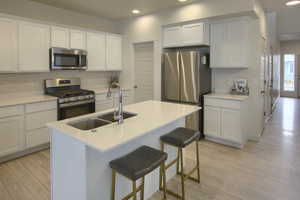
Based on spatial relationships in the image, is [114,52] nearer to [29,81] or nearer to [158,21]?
[158,21]

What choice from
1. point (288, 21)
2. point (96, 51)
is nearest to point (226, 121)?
point (96, 51)

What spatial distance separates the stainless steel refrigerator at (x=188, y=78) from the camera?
12.6 ft

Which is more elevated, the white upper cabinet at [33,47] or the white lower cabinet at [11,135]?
the white upper cabinet at [33,47]

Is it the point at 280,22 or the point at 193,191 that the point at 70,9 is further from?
the point at 280,22

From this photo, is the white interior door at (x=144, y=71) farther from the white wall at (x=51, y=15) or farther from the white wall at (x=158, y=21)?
the white wall at (x=51, y=15)

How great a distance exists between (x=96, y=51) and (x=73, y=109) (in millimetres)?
1520

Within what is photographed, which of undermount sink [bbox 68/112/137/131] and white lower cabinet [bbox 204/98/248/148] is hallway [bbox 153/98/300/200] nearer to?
white lower cabinet [bbox 204/98/248/148]

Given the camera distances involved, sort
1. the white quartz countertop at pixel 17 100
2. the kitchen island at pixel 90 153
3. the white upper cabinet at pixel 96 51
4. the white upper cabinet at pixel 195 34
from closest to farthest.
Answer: the kitchen island at pixel 90 153 → the white quartz countertop at pixel 17 100 → the white upper cabinet at pixel 195 34 → the white upper cabinet at pixel 96 51

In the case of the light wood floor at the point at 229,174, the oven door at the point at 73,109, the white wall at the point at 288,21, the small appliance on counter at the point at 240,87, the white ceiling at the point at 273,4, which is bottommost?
the light wood floor at the point at 229,174

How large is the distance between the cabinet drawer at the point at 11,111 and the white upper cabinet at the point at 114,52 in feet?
7.19

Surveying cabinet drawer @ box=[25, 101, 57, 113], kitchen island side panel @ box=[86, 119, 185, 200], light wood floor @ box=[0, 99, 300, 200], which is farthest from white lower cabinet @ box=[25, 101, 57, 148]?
kitchen island side panel @ box=[86, 119, 185, 200]

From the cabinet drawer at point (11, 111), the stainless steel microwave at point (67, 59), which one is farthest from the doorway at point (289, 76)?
the cabinet drawer at point (11, 111)

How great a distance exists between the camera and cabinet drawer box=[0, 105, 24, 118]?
2.95 m

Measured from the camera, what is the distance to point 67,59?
395 cm
